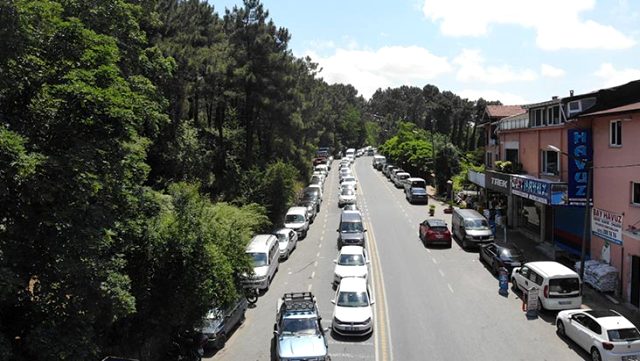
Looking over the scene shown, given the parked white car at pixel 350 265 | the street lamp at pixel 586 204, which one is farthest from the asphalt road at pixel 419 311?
the street lamp at pixel 586 204

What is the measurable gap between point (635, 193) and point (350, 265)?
504 inches

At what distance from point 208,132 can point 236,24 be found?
10.1 m

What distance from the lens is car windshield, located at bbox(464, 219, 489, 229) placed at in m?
33.9

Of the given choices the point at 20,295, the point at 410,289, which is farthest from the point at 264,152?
the point at 20,295

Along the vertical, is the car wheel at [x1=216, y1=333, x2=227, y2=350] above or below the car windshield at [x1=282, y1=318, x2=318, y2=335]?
below

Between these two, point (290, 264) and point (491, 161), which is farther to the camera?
point (491, 161)

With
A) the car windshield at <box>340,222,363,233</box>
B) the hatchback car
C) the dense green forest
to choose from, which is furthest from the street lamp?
the dense green forest

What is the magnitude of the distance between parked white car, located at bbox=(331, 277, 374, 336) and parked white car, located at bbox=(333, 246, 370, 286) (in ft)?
10.5

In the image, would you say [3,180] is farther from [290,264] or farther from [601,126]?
[601,126]

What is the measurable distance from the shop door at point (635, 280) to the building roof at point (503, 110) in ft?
77.0

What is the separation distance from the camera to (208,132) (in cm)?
5056

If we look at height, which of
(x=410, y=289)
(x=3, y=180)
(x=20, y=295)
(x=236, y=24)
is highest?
(x=236, y=24)

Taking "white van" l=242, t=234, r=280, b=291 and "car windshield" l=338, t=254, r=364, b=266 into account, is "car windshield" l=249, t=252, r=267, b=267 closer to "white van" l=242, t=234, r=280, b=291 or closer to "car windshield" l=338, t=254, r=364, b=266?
"white van" l=242, t=234, r=280, b=291

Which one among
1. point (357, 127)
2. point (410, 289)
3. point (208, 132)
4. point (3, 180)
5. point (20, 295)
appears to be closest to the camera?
point (3, 180)
